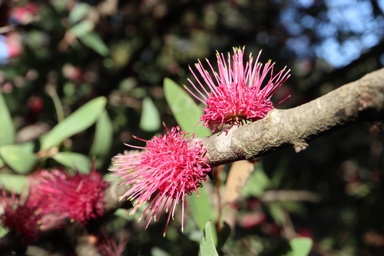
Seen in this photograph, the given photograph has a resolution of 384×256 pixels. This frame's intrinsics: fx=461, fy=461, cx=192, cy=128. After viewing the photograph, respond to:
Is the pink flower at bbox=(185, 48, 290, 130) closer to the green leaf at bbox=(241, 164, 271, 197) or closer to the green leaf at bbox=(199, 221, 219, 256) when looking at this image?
the green leaf at bbox=(199, 221, 219, 256)

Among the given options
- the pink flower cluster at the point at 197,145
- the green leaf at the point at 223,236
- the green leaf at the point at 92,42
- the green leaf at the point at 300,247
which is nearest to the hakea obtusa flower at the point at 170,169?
the pink flower cluster at the point at 197,145

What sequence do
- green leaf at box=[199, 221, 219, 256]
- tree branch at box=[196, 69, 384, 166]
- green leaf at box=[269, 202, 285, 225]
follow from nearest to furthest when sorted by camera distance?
tree branch at box=[196, 69, 384, 166]
green leaf at box=[199, 221, 219, 256]
green leaf at box=[269, 202, 285, 225]

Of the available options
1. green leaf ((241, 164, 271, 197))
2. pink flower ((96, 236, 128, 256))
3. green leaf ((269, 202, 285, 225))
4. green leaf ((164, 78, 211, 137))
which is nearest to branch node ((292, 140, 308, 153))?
green leaf ((164, 78, 211, 137))

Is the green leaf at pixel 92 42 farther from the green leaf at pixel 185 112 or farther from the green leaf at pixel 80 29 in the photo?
the green leaf at pixel 185 112

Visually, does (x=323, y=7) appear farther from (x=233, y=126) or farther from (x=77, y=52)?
(x=233, y=126)

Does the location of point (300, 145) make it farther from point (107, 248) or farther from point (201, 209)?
point (107, 248)

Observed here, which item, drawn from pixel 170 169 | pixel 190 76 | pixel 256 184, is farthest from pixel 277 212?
pixel 170 169
